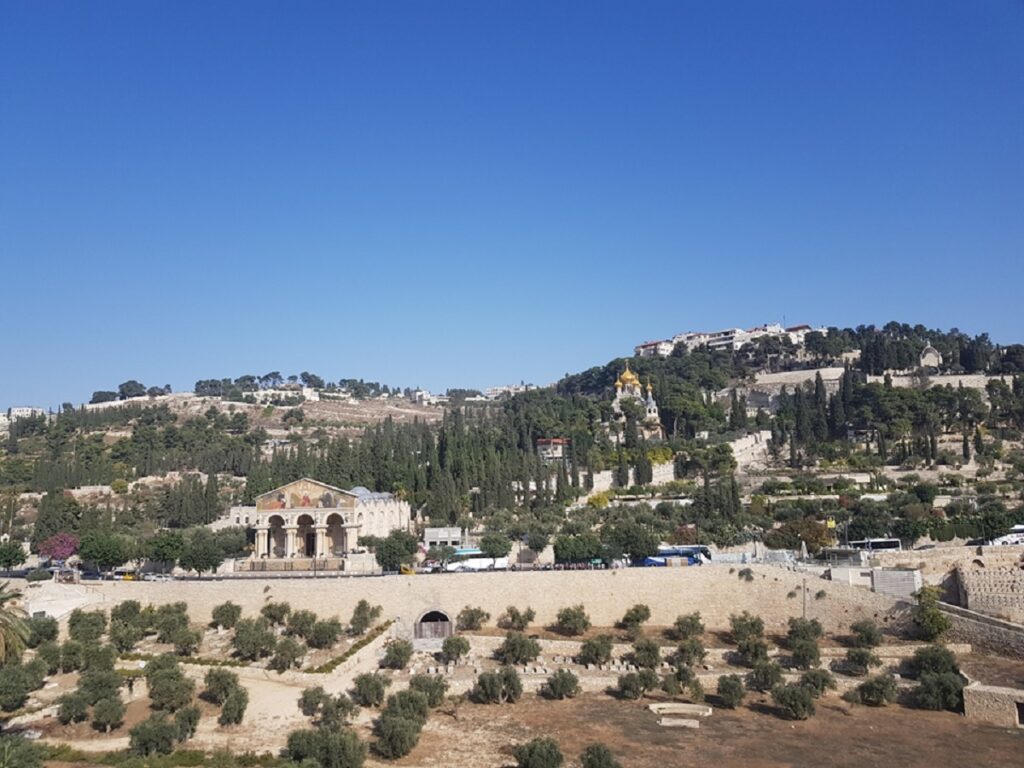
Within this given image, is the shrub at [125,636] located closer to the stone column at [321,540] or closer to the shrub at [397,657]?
the shrub at [397,657]

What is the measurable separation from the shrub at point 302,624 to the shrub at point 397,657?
4.04 metres

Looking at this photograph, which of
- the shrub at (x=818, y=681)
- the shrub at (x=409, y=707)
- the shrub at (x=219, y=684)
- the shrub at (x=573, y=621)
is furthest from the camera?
the shrub at (x=573, y=621)

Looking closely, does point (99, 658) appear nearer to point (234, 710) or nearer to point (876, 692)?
point (234, 710)

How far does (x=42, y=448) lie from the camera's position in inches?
4267

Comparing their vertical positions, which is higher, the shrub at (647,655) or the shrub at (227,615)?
the shrub at (227,615)

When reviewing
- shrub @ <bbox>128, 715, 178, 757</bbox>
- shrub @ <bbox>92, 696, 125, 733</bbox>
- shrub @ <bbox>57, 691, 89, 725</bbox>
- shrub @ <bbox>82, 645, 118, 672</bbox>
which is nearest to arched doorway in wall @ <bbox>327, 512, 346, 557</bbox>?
shrub @ <bbox>82, 645, 118, 672</bbox>

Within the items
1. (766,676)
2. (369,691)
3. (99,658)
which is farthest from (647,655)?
(99,658)

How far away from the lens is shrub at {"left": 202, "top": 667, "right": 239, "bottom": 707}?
2942 cm

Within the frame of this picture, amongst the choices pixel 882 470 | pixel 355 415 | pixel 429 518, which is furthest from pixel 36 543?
pixel 355 415

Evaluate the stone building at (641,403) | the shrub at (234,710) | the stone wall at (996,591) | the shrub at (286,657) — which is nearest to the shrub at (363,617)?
the shrub at (286,657)

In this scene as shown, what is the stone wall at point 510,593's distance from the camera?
3847 centimetres

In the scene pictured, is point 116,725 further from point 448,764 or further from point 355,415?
point 355,415

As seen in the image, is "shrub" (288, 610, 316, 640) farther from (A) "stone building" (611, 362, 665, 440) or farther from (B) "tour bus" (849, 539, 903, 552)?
(A) "stone building" (611, 362, 665, 440)

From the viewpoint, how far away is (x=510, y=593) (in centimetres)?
3934
